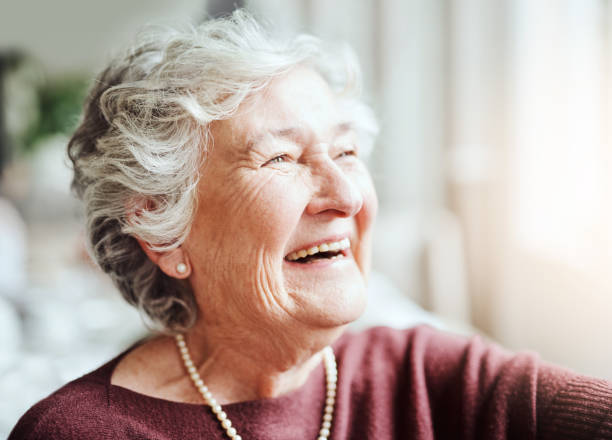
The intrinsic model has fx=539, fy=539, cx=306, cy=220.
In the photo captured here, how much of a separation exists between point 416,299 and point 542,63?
1.74 meters

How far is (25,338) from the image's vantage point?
2051mm

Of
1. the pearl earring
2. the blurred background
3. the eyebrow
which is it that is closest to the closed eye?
the eyebrow

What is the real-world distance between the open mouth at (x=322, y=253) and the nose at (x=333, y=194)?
6cm

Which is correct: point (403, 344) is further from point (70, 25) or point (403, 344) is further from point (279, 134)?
point (70, 25)

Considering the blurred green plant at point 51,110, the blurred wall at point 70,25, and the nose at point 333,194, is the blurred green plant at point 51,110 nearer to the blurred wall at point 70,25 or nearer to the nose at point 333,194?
the blurred wall at point 70,25

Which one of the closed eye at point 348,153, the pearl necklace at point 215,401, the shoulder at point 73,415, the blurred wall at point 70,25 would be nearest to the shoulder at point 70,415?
the shoulder at point 73,415

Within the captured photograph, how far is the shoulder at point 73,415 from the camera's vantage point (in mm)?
963

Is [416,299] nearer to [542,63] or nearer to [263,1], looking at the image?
[542,63]

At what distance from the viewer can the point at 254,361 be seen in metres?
1.12

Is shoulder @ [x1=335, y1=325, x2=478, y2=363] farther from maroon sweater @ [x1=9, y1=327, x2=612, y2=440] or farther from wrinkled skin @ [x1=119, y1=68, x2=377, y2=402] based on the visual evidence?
wrinkled skin @ [x1=119, y1=68, x2=377, y2=402]

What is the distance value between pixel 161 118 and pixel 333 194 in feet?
1.21

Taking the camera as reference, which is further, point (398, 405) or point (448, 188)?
point (448, 188)

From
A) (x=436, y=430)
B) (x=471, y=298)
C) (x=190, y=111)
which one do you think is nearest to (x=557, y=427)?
(x=436, y=430)

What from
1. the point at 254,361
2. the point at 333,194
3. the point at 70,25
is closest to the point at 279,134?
the point at 333,194
